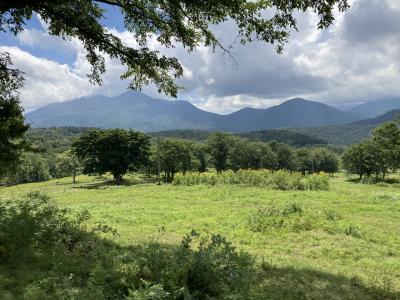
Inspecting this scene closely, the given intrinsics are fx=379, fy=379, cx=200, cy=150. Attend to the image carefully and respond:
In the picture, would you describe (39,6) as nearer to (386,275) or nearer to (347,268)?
(347,268)

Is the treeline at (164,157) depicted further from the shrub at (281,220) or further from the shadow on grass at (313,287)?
the shadow on grass at (313,287)

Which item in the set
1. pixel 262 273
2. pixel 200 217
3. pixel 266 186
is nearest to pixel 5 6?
pixel 262 273

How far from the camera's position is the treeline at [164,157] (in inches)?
2876

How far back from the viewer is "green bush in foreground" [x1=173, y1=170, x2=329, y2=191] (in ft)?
122

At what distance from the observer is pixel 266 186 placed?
127 ft

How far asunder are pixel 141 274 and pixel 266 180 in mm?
32801

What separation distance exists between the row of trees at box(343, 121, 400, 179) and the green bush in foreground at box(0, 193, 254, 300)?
227ft

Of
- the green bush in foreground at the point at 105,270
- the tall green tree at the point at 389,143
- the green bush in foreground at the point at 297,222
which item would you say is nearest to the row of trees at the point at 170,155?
the tall green tree at the point at 389,143

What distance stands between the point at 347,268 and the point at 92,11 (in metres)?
10.6

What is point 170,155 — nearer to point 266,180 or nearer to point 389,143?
point 389,143

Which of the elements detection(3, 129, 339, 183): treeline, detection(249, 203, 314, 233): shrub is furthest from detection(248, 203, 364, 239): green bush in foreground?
detection(3, 129, 339, 183): treeline

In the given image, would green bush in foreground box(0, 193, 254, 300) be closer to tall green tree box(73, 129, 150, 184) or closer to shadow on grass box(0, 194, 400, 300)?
shadow on grass box(0, 194, 400, 300)

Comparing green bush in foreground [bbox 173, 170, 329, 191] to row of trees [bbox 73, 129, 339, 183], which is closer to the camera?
green bush in foreground [bbox 173, 170, 329, 191]

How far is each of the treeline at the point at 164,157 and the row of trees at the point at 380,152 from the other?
88.1 ft
